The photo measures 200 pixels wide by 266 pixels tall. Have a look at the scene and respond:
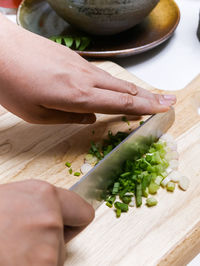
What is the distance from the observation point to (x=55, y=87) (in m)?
0.95

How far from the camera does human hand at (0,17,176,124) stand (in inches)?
37.6

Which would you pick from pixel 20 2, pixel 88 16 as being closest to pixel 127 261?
pixel 88 16

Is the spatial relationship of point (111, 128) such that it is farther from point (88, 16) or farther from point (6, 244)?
point (6, 244)

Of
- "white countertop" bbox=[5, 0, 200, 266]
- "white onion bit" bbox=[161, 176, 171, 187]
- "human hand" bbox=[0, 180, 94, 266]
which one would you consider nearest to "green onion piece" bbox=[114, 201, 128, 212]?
"white onion bit" bbox=[161, 176, 171, 187]

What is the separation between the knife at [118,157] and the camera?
2.93ft

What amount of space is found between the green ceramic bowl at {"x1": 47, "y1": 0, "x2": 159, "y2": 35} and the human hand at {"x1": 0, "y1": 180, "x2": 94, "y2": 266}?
783mm

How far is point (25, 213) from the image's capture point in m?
0.62

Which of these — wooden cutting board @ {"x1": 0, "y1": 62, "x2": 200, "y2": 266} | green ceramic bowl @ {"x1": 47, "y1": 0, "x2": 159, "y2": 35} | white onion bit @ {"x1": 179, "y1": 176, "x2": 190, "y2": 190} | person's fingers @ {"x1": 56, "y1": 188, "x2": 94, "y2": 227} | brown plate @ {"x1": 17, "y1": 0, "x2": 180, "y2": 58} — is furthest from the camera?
brown plate @ {"x1": 17, "y1": 0, "x2": 180, "y2": 58}

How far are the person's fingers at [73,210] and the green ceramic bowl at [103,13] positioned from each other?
30.1 inches

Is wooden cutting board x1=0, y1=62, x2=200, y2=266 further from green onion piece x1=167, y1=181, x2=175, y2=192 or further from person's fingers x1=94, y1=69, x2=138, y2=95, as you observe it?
person's fingers x1=94, y1=69, x2=138, y2=95

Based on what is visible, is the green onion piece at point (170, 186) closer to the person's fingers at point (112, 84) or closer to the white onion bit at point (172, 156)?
the white onion bit at point (172, 156)

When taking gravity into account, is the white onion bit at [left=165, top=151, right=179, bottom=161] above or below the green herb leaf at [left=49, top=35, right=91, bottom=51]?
above

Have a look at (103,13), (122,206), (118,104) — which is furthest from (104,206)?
(103,13)

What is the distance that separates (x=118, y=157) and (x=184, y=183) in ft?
0.63
